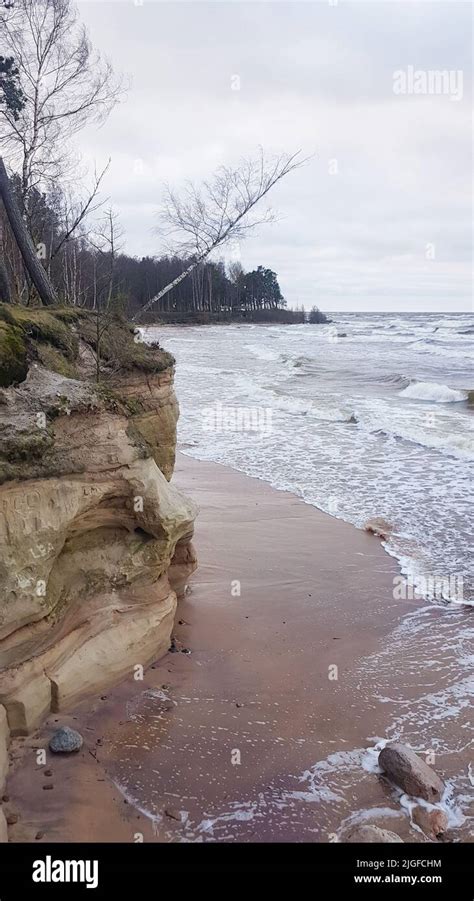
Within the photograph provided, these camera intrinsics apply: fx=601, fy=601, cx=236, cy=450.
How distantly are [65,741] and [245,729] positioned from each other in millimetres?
1309

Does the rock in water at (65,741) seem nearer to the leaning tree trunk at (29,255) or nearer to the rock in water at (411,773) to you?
the rock in water at (411,773)

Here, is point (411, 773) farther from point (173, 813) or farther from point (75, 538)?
point (75, 538)

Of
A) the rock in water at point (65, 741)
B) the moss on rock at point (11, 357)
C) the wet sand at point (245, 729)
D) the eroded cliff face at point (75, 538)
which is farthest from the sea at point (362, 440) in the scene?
the moss on rock at point (11, 357)

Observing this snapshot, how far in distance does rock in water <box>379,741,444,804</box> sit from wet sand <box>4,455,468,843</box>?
4.0 inches

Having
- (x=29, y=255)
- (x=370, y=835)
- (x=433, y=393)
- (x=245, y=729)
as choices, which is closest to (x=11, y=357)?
(x=245, y=729)

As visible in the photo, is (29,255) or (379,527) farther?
(379,527)

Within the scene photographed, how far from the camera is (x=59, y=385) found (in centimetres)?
486

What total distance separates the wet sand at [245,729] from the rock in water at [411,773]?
102 mm

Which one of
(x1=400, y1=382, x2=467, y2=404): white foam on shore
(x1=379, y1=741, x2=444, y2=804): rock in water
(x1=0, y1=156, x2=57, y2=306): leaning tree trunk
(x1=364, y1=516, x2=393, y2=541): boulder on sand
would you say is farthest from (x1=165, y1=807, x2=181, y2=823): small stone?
(x1=400, y1=382, x2=467, y2=404): white foam on shore

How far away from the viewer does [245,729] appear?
14.8ft

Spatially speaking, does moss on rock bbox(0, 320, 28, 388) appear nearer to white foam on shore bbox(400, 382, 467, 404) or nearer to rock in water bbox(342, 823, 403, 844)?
rock in water bbox(342, 823, 403, 844)

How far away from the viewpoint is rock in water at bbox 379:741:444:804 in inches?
154

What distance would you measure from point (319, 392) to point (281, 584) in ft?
53.8

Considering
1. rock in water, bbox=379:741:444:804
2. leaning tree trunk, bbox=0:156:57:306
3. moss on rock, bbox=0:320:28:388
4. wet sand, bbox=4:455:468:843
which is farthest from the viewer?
leaning tree trunk, bbox=0:156:57:306
